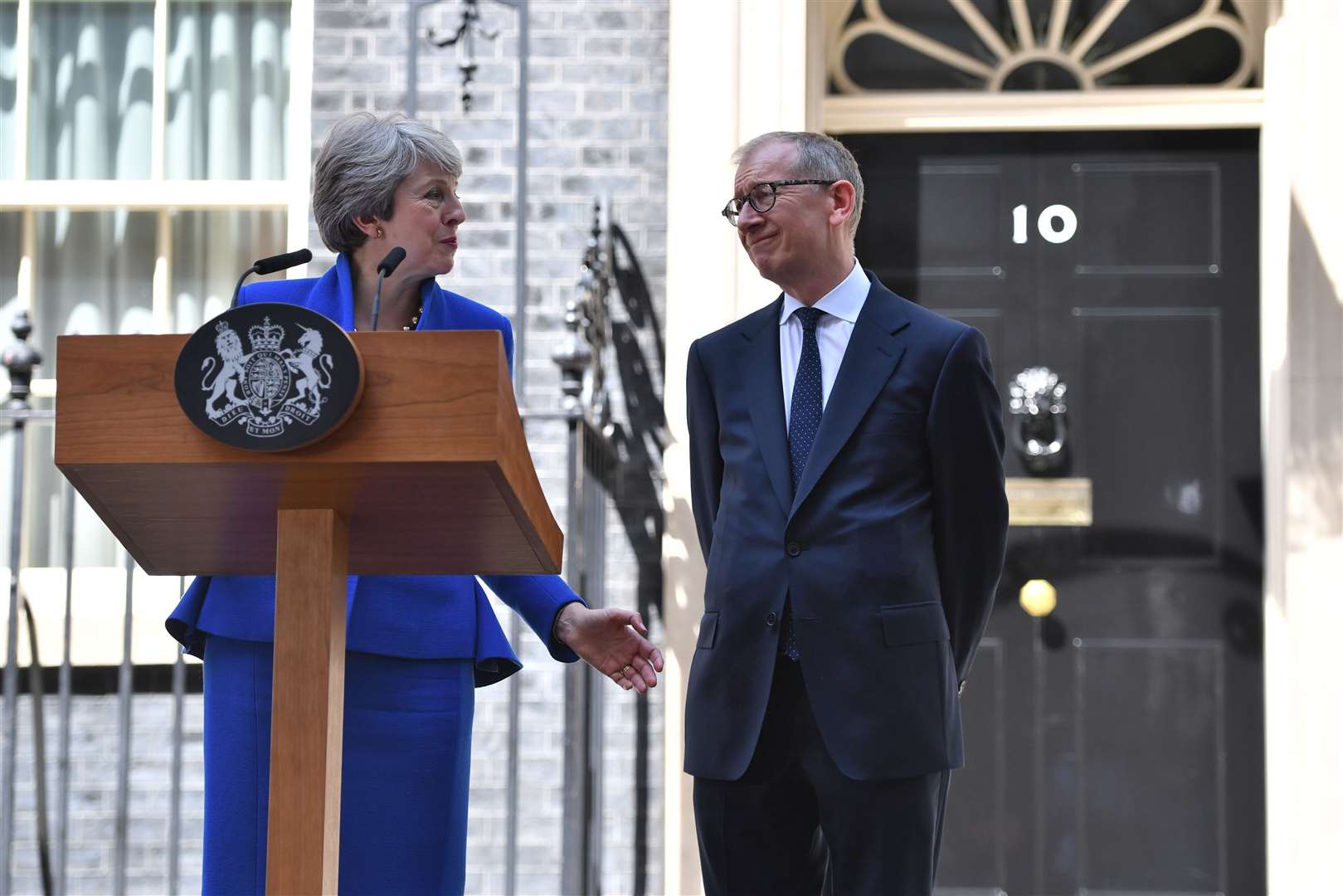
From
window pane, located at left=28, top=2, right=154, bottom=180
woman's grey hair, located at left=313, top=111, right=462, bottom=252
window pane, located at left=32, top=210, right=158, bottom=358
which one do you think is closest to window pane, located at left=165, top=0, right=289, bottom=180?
window pane, located at left=28, top=2, right=154, bottom=180

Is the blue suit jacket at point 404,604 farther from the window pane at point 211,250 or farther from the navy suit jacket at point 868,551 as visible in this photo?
the window pane at point 211,250

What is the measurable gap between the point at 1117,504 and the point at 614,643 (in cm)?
314

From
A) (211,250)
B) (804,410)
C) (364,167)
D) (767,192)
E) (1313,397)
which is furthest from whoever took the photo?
(211,250)

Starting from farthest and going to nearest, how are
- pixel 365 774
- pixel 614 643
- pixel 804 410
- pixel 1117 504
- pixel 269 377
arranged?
pixel 1117 504, pixel 804 410, pixel 614 643, pixel 365 774, pixel 269 377

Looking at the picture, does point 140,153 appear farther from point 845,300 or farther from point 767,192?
point 845,300

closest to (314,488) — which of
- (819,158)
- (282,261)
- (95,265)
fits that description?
(282,261)

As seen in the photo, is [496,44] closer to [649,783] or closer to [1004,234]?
[1004,234]

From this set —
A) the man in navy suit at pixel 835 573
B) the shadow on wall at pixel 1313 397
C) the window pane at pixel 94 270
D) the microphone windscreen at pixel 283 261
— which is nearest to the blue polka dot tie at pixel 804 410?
the man in navy suit at pixel 835 573

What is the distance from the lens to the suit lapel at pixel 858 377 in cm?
276

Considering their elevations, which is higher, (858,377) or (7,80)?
(7,80)

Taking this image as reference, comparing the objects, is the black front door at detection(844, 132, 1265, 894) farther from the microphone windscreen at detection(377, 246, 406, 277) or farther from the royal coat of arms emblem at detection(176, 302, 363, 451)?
the royal coat of arms emblem at detection(176, 302, 363, 451)

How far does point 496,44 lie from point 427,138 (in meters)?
2.78

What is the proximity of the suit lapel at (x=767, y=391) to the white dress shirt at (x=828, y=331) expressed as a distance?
2 cm

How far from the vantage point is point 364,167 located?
9.08 feet
